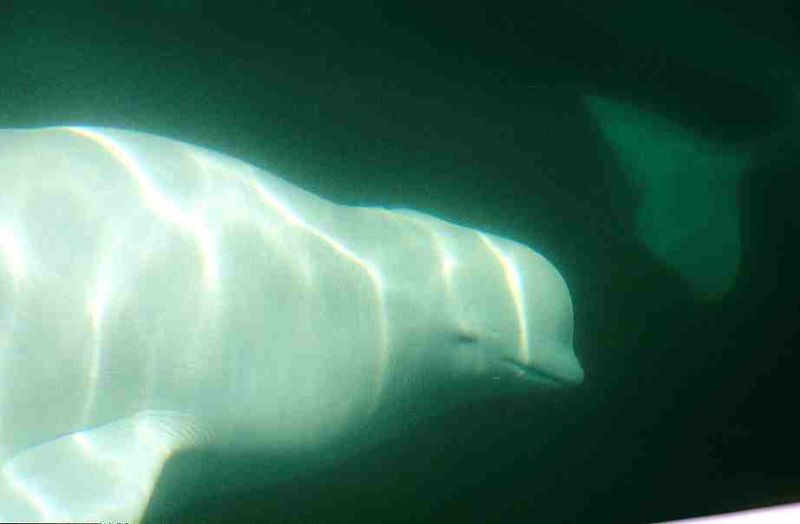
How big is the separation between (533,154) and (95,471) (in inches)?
183

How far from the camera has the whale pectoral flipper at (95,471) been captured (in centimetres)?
360

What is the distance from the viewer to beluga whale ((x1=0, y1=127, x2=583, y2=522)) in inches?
160

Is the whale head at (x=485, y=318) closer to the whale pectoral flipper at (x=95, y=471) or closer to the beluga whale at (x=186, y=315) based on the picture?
the beluga whale at (x=186, y=315)

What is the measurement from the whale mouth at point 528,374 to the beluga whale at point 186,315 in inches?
2.8

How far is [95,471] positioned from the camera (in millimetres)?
3873

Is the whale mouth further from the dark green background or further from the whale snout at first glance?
the dark green background

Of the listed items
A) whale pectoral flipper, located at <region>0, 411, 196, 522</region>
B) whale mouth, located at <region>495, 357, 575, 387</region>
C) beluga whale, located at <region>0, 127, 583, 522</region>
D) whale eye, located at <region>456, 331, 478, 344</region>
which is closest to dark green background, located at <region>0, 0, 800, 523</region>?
whale mouth, located at <region>495, 357, 575, 387</region>

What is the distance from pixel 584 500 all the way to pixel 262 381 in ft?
9.48

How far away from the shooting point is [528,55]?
265 inches

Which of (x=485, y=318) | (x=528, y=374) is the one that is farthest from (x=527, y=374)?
(x=485, y=318)

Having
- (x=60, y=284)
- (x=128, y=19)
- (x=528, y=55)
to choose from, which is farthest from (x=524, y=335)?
(x=128, y=19)

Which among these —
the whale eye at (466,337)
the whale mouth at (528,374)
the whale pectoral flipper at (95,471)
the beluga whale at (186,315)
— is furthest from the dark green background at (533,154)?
the whale pectoral flipper at (95,471)

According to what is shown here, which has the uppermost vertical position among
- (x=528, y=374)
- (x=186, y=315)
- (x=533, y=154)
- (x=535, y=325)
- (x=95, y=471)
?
(x=533, y=154)

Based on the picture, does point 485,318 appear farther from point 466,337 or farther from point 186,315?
point 186,315
